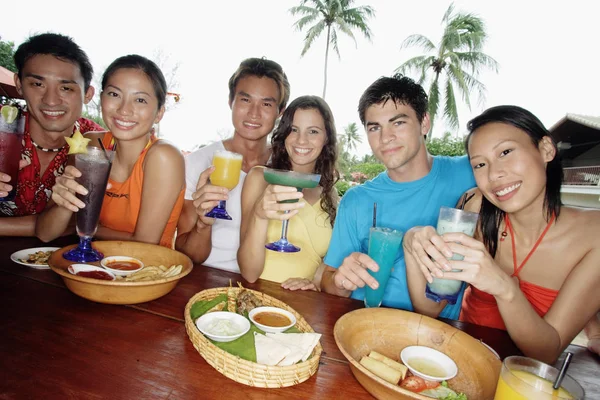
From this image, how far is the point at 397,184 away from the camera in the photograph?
8.75 ft

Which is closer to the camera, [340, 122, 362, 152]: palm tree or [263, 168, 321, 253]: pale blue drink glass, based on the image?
[263, 168, 321, 253]: pale blue drink glass

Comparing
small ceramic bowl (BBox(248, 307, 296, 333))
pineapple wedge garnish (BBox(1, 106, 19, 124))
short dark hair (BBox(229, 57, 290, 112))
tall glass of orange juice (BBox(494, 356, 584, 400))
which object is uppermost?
short dark hair (BBox(229, 57, 290, 112))

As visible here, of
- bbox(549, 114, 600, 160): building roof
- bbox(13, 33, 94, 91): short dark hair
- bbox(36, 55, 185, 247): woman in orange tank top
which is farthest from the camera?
bbox(549, 114, 600, 160): building roof

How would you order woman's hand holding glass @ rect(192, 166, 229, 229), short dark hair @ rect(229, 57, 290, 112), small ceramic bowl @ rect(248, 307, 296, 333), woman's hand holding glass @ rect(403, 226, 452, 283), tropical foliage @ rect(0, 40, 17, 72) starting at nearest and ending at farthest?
small ceramic bowl @ rect(248, 307, 296, 333) → woman's hand holding glass @ rect(403, 226, 452, 283) → woman's hand holding glass @ rect(192, 166, 229, 229) → short dark hair @ rect(229, 57, 290, 112) → tropical foliage @ rect(0, 40, 17, 72)

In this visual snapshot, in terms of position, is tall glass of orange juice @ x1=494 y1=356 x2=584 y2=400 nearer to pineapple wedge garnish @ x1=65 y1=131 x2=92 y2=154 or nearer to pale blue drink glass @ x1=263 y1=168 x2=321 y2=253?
pale blue drink glass @ x1=263 y1=168 x2=321 y2=253

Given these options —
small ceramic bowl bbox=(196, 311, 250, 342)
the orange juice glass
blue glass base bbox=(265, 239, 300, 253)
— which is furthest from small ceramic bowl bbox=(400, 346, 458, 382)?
the orange juice glass

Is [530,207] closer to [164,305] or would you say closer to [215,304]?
[215,304]

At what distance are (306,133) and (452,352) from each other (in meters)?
1.95

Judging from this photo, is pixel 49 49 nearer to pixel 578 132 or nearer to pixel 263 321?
pixel 263 321

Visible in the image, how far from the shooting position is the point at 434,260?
4.99 feet

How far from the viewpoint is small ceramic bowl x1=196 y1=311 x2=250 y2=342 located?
1233 millimetres

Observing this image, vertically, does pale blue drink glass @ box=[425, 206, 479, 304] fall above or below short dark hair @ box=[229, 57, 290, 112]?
below

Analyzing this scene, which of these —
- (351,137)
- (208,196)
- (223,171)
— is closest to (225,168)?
(223,171)

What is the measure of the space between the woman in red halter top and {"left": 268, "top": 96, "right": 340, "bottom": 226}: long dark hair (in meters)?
1.14
